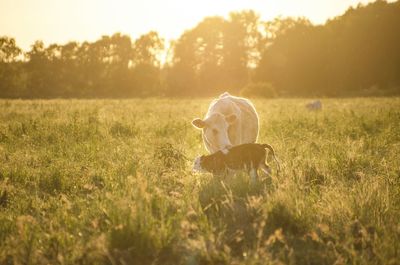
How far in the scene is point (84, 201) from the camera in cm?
477

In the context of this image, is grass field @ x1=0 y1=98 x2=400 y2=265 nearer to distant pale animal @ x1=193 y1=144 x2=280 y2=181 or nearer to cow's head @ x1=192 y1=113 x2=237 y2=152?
distant pale animal @ x1=193 y1=144 x2=280 y2=181

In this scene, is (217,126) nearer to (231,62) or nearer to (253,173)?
(253,173)

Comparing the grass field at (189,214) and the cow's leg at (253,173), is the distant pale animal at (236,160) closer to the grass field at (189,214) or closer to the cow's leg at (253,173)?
the cow's leg at (253,173)

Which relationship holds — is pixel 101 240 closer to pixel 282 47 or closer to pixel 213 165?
pixel 213 165

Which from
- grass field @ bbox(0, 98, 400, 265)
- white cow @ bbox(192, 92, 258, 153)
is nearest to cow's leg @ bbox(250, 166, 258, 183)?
grass field @ bbox(0, 98, 400, 265)

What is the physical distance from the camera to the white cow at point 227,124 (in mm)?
6035

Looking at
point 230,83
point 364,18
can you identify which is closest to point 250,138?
point 364,18

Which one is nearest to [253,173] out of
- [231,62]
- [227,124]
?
[227,124]

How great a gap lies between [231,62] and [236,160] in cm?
6292

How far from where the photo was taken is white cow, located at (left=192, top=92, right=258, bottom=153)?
6.04 m

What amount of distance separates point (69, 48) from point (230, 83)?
85.1ft

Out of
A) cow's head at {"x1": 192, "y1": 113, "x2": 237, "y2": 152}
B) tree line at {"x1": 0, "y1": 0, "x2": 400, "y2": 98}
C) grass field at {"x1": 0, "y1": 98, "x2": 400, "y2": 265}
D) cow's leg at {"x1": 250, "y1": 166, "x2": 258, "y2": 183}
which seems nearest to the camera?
grass field at {"x1": 0, "y1": 98, "x2": 400, "y2": 265}

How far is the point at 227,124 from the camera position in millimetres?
6066

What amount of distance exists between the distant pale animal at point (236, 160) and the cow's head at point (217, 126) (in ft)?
0.74
